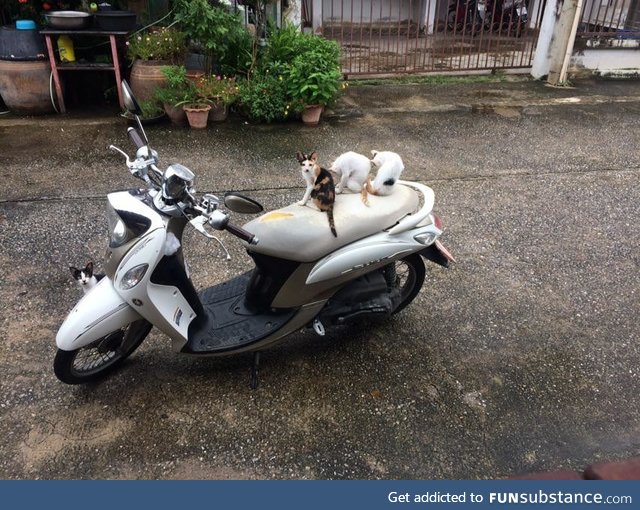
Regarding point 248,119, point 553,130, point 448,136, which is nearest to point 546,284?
point 448,136

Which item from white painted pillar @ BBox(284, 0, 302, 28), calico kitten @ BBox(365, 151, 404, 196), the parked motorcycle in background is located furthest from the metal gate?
calico kitten @ BBox(365, 151, 404, 196)

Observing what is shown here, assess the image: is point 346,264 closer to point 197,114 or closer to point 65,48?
point 197,114

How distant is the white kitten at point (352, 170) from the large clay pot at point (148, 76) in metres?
4.09

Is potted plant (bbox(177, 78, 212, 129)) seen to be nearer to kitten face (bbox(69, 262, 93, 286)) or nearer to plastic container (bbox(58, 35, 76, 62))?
plastic container (bbox(58, 35, 76, 62))

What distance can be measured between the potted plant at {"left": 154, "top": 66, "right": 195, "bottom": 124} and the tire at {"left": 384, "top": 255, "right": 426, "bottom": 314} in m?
3.70

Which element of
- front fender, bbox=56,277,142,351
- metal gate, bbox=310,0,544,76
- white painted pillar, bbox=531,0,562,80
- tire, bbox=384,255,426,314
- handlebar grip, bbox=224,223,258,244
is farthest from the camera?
metal gate, bbox=310,0,544,76

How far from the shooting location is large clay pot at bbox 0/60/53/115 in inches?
227

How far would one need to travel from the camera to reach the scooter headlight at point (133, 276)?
85.9 inches

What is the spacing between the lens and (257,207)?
7.26 feet

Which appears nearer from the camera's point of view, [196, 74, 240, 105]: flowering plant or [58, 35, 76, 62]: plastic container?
[196, 74, 240, 105]: flowering plant

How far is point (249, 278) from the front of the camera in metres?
2.82

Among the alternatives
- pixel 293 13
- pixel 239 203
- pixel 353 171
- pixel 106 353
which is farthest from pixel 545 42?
pixel 106 353

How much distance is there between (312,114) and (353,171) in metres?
3.61

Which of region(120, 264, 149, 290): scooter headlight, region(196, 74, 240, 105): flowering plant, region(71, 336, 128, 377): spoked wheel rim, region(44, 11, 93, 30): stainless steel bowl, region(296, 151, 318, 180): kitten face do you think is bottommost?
region(71, 336, 128, 377): spoked wheel rim
